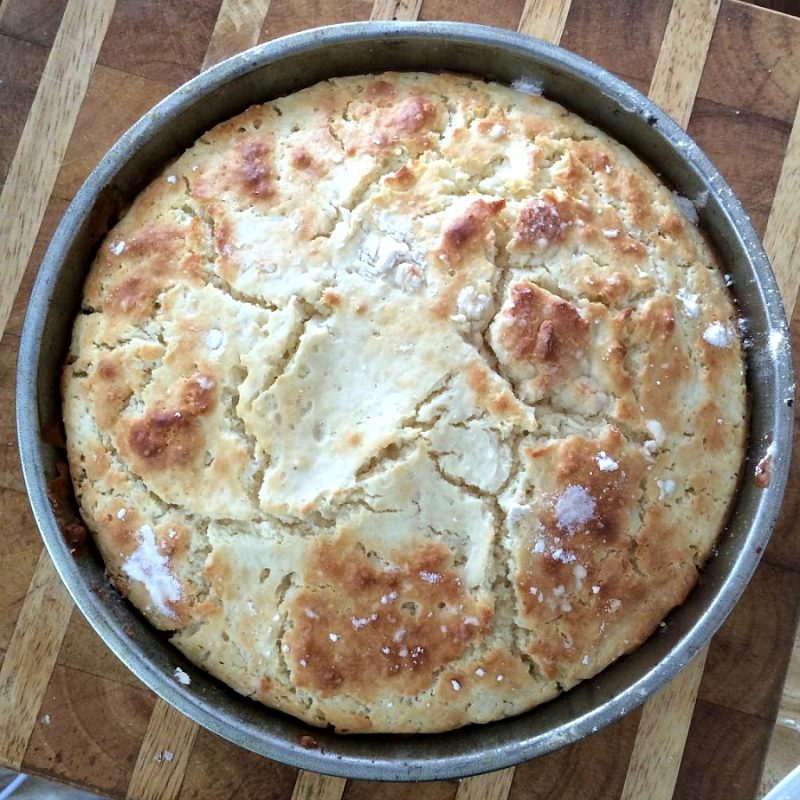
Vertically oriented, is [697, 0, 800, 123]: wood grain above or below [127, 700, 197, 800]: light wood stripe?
above

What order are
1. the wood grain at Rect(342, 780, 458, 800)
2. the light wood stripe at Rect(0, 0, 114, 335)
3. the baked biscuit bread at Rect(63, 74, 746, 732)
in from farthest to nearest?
the light wood stripe at Rect(0, 0, 114, 335) < the wood grain at Rect(342, 780, 458, 800) < the baked biscuit bread at Rect(63, 74, 746, 732)

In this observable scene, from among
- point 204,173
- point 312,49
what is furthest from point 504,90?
point 204,173

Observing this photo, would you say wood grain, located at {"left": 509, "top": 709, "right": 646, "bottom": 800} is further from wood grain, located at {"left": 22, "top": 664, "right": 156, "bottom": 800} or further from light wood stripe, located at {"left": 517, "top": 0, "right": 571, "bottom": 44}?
light wood stripe, located at {"left": 517, "top": 0, "right": 571, "bottom": 44}

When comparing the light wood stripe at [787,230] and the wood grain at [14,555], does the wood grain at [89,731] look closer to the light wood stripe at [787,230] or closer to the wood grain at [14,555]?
the wood grain at [14,555]

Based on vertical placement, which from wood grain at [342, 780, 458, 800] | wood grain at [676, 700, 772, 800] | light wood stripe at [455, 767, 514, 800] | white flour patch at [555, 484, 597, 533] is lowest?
wood grain at [342, 780, 458, 800]

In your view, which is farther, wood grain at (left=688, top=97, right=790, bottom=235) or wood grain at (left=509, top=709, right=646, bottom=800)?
wood grain at (left=688, top=97, right=790, bottom=235)

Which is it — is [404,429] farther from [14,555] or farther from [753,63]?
[753,63]

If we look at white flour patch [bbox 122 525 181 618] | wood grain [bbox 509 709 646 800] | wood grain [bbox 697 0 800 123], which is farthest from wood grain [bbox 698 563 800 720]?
white flour patch [bbox 122 525 181 618]
